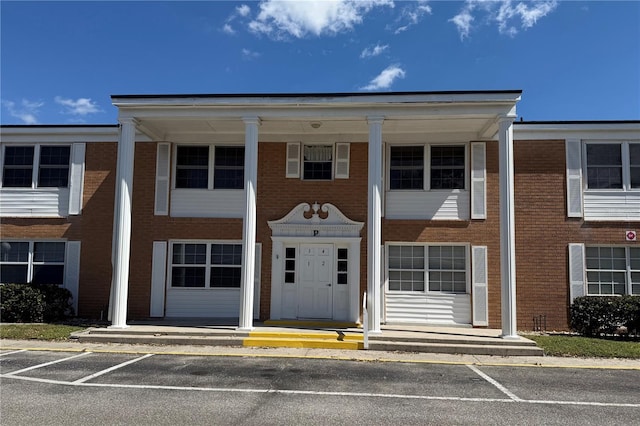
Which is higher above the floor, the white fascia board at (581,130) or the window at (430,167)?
the white fascia board at (581,130)

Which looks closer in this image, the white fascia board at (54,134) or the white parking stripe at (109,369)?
the white parking stripe at (109,369)

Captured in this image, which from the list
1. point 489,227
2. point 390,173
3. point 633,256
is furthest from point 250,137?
point 633,256

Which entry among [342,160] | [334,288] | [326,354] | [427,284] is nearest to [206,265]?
[334,288]

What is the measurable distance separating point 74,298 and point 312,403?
10506mm

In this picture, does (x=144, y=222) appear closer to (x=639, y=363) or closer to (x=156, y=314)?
(x=156, y=314)

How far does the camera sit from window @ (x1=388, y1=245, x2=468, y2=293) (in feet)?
45.9

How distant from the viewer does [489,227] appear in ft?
45.6

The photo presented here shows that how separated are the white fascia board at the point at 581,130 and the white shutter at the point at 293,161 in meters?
6.18

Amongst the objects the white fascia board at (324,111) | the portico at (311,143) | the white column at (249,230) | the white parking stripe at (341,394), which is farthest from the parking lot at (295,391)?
the white fascia board at (324,111)

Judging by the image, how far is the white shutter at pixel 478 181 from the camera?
13930 millimetres

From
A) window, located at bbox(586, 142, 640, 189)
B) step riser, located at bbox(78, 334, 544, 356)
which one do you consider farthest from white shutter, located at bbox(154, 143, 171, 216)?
window, located at bbox(586, 142, 640, 189)

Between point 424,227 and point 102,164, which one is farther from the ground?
point 102,164

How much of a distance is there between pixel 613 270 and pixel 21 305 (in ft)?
53.8

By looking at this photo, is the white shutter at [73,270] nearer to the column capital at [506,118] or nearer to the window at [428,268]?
the window at [428,268]
